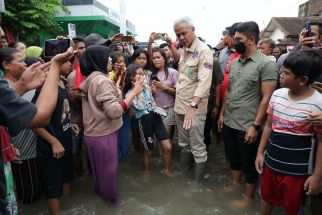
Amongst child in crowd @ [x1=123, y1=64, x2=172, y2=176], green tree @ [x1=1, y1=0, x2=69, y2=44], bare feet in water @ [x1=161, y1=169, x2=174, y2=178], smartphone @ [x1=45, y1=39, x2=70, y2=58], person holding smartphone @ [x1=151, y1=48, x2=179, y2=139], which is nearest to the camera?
smartphone @ [x1=45, y1=39, x2=70, y2=58]

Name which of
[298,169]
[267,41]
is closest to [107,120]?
[298,169]

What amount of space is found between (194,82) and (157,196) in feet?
5.04

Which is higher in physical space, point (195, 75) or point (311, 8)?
point (311, 8)

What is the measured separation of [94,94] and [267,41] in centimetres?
449

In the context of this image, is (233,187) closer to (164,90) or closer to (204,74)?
(204,74)

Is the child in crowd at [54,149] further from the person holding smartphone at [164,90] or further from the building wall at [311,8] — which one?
the building wall at [311,8]

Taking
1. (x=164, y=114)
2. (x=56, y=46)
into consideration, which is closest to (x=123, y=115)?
(x=164, y=114)

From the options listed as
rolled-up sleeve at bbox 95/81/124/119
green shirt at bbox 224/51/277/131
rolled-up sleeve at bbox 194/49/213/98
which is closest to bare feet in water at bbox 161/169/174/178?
green shirt at bbox 224/51/277/131

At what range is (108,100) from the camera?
8.77 ft

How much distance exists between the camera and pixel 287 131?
7.41 ft

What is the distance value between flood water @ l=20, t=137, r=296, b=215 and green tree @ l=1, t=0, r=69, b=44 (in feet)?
43.4

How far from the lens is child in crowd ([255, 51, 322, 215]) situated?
2.13 metres

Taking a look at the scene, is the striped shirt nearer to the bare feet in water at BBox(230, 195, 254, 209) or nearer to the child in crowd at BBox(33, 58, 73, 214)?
the bare feet in water at BBox(230, 195, 254, 209)

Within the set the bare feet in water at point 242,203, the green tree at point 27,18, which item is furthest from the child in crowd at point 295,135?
the green tree at point 27,18
